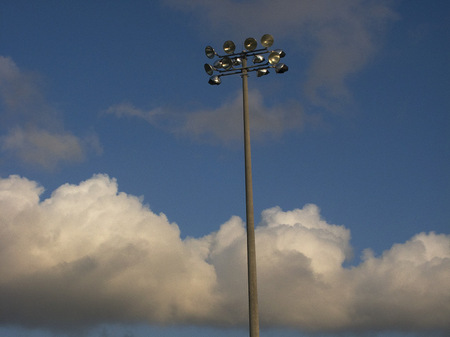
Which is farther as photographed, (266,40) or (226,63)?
(266,40)

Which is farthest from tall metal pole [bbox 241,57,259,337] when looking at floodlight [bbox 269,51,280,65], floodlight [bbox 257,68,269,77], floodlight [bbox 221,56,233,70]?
floodlight [bbox 269,51,280,65]

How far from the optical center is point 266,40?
25.7 m

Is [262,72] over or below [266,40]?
below

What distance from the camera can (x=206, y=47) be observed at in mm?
26109

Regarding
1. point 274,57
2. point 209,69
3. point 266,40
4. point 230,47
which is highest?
point 266,40

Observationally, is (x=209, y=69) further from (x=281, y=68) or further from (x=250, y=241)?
(x=250, y=241)

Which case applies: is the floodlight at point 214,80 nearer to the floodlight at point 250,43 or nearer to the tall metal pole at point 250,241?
the tall metal pole at point 250,241

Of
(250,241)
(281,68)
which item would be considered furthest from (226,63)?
(250,241)

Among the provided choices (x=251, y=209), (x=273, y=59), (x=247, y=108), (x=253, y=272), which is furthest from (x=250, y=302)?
(x=273, y=59)

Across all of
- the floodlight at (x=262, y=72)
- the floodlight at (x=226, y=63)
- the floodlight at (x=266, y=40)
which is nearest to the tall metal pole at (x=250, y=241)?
the floodlight at (x=262, y=72)

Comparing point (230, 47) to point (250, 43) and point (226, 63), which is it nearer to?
point (226, 63)

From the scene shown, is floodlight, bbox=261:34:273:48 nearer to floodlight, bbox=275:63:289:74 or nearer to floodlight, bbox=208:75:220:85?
floodlight, bbox=275:63:289:74

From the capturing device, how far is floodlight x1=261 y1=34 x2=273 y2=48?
2569cm

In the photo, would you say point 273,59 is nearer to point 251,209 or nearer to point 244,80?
point 244,80
